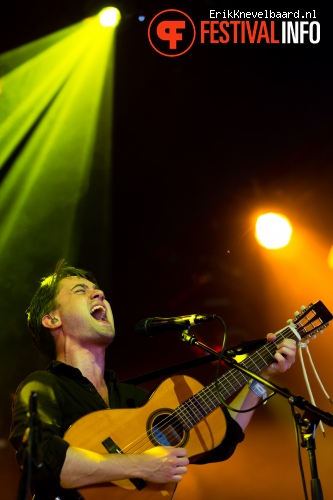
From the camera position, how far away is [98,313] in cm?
393

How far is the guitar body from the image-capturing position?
301cm

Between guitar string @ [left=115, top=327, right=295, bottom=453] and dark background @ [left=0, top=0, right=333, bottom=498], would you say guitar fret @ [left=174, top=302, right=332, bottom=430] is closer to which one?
guitar string @ [left=115, top=327, right=295, bottom=453]

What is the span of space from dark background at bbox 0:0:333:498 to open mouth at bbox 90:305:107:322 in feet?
4.98

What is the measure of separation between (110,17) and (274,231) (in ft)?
8.25

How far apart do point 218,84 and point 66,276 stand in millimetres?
2572

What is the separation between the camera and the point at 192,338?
3176 mm

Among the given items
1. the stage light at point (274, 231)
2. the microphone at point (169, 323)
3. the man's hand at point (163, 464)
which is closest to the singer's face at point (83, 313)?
the microphone at point (169, 323)

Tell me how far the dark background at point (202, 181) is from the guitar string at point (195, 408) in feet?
5.90

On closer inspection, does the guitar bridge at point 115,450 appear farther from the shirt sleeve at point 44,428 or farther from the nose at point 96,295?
the nose at point 96,295

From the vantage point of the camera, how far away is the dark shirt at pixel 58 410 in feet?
9.38

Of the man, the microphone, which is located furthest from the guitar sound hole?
the microphone

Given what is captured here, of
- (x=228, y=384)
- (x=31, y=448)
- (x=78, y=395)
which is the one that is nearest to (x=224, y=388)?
(x=228, y=384)

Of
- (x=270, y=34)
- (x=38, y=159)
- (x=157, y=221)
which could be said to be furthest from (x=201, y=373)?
(x=270, y=34)

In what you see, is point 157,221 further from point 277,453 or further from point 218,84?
point 277,453
